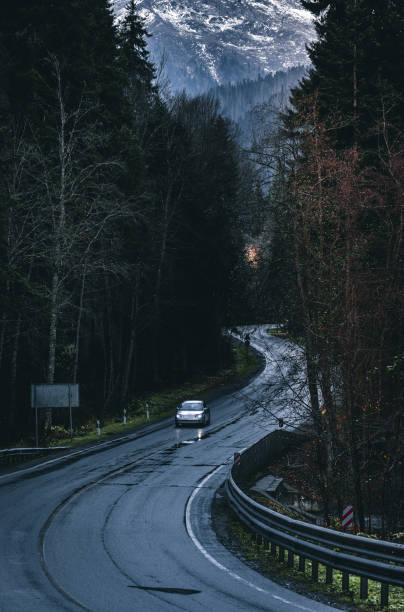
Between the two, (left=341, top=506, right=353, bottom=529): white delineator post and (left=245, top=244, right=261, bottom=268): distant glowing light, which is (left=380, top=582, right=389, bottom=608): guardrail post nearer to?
(left=341, top=506, right=353, bottom=529): white delineator post

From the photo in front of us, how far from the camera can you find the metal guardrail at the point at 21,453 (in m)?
25.5

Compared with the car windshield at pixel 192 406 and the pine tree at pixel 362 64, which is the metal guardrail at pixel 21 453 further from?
the pine tree at pixel 362 64

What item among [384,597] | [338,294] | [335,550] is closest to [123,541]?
[335,550]

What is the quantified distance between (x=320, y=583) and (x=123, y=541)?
4.76 m

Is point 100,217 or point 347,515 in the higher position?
point 100,217

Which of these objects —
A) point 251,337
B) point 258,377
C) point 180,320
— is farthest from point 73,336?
point 251,337

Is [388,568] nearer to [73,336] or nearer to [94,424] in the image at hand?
[94,424]

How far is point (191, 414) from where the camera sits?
37.0 m

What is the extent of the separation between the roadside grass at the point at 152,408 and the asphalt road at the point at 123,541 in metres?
4.64

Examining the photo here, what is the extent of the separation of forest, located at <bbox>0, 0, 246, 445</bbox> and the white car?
18.4 ft

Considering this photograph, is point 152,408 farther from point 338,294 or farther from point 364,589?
point 364,589

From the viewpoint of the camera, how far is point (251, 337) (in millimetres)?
19031

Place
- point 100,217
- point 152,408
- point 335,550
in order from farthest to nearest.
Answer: point 152,408, point 100,217, point 335,550

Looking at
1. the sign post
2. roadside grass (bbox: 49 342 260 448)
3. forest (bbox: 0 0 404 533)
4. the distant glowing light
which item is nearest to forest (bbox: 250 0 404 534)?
forest (bbox: 0 0 404 533)
